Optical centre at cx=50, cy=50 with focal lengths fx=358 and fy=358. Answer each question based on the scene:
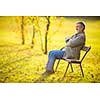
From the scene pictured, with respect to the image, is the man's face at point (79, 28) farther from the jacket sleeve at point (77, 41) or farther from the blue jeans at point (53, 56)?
the blue jeans at point (53, 56)

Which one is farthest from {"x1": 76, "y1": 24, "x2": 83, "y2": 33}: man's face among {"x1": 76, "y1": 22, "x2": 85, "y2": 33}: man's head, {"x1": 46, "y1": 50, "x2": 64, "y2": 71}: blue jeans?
{"x1": 46, "y1": 50, "x2": 64, "y2": 71}: blue jeans

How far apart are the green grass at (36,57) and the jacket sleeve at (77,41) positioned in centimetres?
5

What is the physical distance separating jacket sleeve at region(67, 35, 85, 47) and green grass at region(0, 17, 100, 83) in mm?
51

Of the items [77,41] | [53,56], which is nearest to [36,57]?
[53,56]

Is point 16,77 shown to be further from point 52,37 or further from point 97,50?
point 97,50

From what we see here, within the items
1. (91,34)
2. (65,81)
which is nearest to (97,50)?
(91,34)

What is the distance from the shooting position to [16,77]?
3.55 meters

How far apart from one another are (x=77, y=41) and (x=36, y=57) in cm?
44

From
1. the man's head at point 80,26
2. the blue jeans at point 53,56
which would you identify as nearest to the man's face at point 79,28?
the man's head at point 80,26

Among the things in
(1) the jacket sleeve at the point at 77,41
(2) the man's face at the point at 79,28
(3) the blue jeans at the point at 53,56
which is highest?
(2) the man's face at the point at 79,28

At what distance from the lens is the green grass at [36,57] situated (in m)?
3.53

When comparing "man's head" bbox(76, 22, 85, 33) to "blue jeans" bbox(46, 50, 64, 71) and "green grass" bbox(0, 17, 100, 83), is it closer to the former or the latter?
"green grass" bbox(0, 17, 100, 83)
